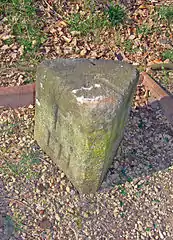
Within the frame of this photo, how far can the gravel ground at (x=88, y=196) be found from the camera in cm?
343

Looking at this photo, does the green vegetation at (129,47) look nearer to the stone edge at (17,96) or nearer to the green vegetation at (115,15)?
the green vegetation at (115,15)

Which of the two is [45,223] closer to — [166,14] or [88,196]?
[88,196]

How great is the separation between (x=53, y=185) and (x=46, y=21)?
2.60m

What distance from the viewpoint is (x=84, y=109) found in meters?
2.86

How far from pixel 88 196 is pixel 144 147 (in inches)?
34.8

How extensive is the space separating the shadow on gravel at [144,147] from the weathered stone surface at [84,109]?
1.29ft

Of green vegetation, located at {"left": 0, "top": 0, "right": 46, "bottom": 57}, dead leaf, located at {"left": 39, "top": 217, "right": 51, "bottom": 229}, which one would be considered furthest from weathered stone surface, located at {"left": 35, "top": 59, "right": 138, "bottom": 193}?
green vegetation, located at {"left": 0, "top": 0, "right": 46, "bottom": 57}

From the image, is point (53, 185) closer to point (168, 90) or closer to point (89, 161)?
point (89, 161)

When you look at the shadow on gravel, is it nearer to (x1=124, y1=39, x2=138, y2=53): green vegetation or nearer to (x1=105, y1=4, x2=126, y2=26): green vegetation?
(x1=124, y1=39, x2=138, y2=53): green vegetation

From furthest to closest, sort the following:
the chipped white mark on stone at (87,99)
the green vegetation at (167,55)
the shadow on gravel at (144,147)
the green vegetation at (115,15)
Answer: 1. the green vegetation at (115,15)
2. the green vegetation at (167,55)
3. the shadow on gravel at (144,147)
4. the chipped white mark on stone at (87,99)

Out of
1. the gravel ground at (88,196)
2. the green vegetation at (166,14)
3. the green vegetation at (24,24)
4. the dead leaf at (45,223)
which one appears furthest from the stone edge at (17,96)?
the green vegetation at (166,14)

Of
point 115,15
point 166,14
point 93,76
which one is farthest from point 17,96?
point 166,14

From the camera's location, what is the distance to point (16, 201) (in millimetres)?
3525

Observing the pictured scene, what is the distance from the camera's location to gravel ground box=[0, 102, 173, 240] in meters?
3.43
